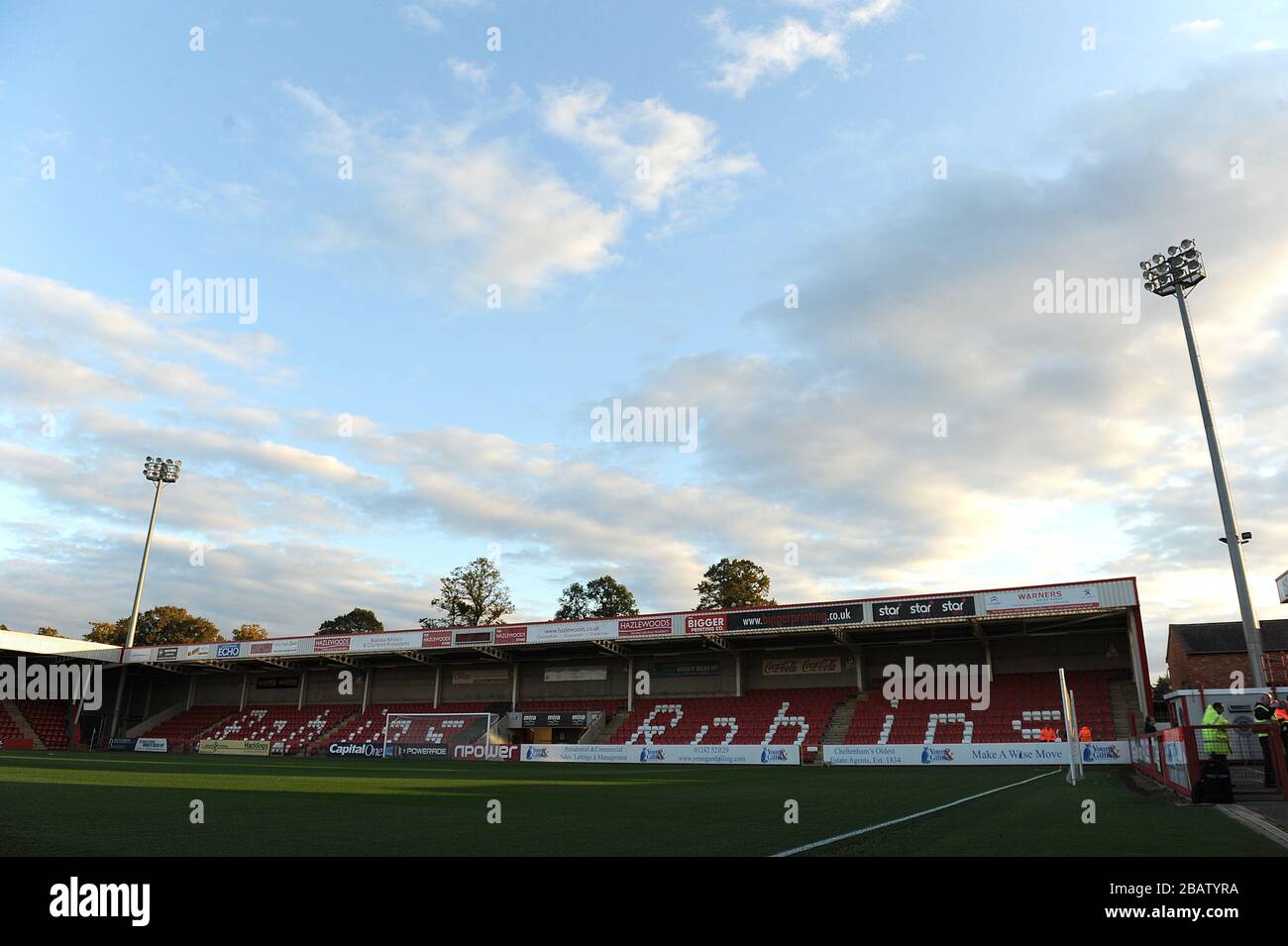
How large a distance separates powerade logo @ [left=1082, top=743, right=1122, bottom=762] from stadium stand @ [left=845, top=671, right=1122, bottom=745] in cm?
248

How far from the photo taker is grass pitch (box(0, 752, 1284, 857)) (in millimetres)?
Answer: 7246

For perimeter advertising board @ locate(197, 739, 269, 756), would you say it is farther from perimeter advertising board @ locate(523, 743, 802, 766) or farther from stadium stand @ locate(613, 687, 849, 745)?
stadium stand @ locate(613, 687, 849, 745)

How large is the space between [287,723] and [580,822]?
49.7 metres

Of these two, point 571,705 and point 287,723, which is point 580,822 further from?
point 287,723

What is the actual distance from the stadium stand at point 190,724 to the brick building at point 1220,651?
70633 mm

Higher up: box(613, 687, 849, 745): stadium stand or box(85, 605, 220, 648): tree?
box(85, 605, 220, 648): tree

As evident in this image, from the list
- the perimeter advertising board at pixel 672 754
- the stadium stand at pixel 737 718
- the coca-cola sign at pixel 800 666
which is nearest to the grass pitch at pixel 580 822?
the perimeter advertising board at pixel 672 754

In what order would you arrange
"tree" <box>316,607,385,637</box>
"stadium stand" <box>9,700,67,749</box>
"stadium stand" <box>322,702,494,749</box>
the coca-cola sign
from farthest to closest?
1. "tree" <box>316,607,385,637</box>
2. "stadium stand" <box>9,700,67,749</box>
3. "stadium stand" <box>322,702,494,749</box>
4. the coca-cola sign

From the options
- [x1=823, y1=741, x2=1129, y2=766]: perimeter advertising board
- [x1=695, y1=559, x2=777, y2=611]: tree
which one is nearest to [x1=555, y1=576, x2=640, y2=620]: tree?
[x1=695, y1=559, x2=777, y2=611]: tree

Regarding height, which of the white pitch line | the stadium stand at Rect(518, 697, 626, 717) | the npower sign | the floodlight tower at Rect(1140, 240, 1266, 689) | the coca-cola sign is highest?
the floodlight tower at Rect(1140, 240, 1266, 689)

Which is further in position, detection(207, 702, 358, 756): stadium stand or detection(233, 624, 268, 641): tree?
detection(233, 624, 268, 641): tree

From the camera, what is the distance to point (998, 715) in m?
35.7

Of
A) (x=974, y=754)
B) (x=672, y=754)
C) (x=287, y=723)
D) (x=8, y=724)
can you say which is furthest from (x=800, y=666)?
(x=8, y=724)
